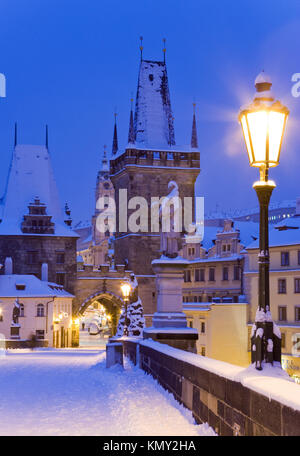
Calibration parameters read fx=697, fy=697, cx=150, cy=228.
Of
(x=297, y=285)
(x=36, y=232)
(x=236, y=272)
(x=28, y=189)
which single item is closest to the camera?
(x=297, y=285)

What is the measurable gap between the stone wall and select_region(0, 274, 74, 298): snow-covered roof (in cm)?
4587

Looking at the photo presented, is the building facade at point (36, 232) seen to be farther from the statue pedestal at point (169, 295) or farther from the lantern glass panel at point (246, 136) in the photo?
the lantern glass panel at point (246, 136)

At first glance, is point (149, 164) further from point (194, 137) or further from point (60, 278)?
point (60, 278)

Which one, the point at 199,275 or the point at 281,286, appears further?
the point at 199,275

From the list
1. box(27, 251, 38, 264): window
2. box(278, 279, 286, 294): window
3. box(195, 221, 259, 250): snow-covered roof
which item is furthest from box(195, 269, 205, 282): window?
box(27, 251, 38, 264): window

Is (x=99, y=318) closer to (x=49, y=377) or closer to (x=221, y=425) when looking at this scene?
(x=49, y=377)

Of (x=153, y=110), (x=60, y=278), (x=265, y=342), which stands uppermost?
(x=153, y=110)

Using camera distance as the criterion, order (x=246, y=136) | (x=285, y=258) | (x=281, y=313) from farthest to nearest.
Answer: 1. (x=285, y=258)
2. (x=281, y=313)
3. (x=246, y=136)

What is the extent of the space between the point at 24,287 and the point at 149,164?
1840cm

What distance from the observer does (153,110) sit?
68875 mm

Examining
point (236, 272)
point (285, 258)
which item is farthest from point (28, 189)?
point (285, 258)

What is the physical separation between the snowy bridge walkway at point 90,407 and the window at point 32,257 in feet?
164

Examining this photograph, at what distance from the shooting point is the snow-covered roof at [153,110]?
68.7m

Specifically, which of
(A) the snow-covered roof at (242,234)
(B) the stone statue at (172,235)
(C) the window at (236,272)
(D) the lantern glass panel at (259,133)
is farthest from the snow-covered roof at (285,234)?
(D) the lantern glass panel at (259,133)
